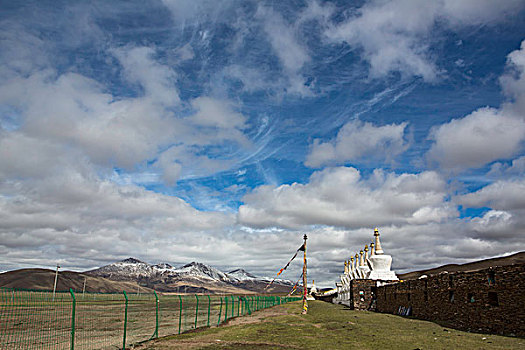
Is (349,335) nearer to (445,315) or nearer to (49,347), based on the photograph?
(445,315)

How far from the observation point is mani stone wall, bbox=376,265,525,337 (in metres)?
15.8

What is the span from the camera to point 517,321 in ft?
51.1

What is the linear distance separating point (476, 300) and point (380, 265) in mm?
26349

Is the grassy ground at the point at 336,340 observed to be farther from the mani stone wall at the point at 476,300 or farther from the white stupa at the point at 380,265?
the white stupa at the point at 380,265

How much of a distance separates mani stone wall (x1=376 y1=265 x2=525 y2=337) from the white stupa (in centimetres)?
1467

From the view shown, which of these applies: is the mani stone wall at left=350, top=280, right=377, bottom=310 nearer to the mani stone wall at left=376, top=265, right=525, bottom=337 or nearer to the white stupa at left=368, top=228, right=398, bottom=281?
the white stupa at left=368, top=228, right=398, bottom=281

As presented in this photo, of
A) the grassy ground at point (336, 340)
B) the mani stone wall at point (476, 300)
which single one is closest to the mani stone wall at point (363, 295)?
the mani stone wall at point (476, 300)

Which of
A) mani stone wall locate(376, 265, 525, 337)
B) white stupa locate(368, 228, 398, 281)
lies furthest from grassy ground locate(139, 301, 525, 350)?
white stupa locate(368, 228, 398, 281)

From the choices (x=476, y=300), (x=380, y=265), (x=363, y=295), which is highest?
(x=380, y=265)

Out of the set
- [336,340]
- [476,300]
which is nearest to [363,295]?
[476,300]

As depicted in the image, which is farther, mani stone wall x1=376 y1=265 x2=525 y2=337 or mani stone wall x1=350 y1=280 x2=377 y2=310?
mani stone wall x1=350 y1=280 x2=377 y2=310

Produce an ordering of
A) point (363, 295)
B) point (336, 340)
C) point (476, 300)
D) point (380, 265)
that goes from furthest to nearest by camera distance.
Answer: point (380, 265) → point (363, 295) → point (476, 300) → point (336, 340)

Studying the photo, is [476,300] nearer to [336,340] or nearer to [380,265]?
[336,340]

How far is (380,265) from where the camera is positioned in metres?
44.1
